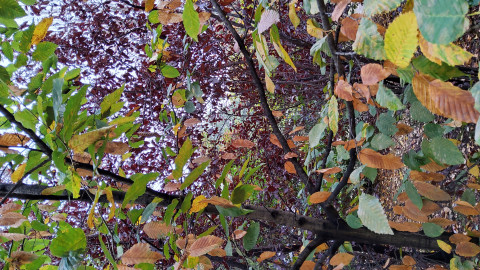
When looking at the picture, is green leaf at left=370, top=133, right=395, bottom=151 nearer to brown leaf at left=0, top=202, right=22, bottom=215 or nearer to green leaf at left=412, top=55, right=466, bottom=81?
green leaf at left=412, top=55, right=466, bottom=81

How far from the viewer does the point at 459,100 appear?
0.48 metres

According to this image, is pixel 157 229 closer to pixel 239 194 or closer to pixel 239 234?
pixel 239 194

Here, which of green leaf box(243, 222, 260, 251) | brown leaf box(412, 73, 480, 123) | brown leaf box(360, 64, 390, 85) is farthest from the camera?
green leaf box(243, 222, 260, 251)

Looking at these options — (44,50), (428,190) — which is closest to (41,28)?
(44,50)

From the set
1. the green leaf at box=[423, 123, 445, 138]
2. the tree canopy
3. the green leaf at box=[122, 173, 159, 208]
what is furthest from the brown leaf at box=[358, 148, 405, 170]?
the green leaf at box=[122, 173, 159, 208]

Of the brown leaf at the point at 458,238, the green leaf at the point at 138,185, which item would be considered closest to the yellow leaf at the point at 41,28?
the green leaf at the point at 138,185

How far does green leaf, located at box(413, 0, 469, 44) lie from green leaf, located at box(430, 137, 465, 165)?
2.32 ft

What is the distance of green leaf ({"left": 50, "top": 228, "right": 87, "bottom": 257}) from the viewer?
0.70m

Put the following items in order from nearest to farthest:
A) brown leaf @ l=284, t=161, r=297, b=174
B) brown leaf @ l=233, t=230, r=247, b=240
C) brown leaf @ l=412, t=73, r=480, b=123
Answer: brown leaf @ l=412, t=73, r=480, b=123 < brown leaf @ l=233, t=230, r=247, b=240 < brown leaf @ l=284, t=161, r=297, b=174

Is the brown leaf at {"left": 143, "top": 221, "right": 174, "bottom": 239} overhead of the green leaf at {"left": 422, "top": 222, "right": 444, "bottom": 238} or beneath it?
overhead

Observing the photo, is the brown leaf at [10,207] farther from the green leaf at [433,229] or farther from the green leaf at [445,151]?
the green leaf at [433,229]

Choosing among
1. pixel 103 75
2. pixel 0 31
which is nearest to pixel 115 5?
pixel 103 75

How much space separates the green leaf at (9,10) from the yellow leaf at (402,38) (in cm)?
70

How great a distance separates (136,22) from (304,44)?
1241mm
